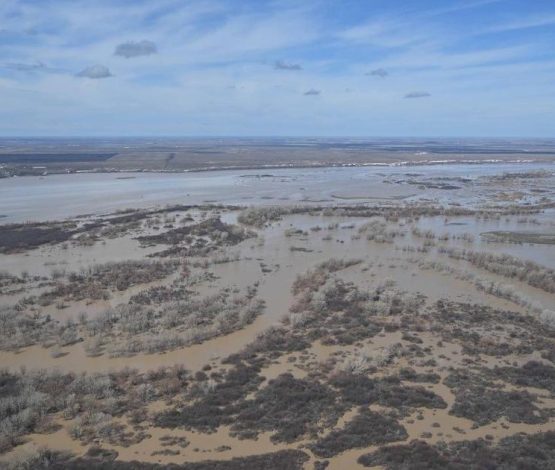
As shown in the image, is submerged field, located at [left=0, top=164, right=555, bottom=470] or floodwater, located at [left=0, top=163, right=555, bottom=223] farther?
floodwater, located at [left=0, top=163, right=555, bottom=223]

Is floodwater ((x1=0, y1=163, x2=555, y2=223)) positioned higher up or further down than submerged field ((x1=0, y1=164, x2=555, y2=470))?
higher up

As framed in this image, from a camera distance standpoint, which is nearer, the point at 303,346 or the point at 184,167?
the point at 303,346

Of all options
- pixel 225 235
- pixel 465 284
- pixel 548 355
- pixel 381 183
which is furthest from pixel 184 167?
pixel 548 355

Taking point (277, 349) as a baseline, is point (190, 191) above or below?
above

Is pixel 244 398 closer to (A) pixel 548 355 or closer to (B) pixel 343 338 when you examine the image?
(B) pixel 343 338

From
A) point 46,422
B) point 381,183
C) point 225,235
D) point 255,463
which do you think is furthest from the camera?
point 381,183
